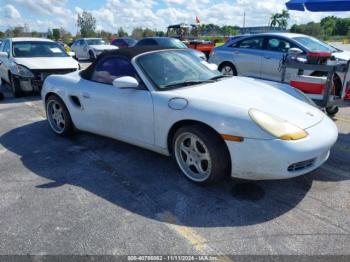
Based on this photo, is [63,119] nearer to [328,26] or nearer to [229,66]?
[229,66]

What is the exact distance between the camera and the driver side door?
12.1 ft

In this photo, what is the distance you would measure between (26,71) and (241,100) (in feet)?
21.4

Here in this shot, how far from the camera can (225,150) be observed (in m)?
3.13

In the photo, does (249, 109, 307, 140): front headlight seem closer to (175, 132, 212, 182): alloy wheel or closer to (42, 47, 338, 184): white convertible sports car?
(42, 47, 338, 184): white convertible sports car

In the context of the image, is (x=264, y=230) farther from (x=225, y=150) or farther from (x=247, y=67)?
(x=247, y=67)

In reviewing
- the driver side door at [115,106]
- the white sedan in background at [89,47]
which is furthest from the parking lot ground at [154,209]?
the white sedan in background at [89,47]

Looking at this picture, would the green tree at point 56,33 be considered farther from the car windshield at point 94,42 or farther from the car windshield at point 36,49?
the car windshield at point 36,49

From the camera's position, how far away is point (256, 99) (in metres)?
3.37

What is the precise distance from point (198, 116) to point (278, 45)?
223 inches

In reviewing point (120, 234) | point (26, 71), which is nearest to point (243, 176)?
point (120, 234)

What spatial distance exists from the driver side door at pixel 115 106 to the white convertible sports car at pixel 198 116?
0.01 m

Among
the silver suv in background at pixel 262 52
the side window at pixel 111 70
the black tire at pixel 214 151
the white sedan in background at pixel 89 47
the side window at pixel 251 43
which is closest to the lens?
the black tire at pixel 214 151

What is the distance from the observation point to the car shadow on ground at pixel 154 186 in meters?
2.94

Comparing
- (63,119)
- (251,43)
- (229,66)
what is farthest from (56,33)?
(63,119)
